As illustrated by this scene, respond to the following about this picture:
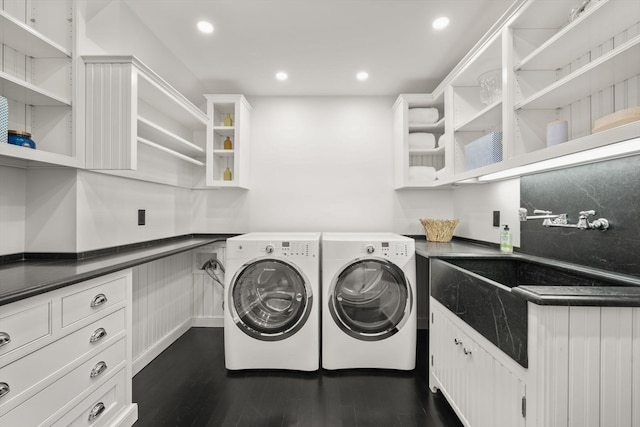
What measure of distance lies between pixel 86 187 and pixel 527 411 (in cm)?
238

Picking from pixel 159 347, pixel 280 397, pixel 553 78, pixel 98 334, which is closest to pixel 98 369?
pixel 98 334

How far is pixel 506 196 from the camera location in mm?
2178

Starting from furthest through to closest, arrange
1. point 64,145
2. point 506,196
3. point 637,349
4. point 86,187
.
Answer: point 506,196 < point 86,187 < point 64,145 < point 637,349

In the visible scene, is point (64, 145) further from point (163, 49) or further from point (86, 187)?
point (163, 49)

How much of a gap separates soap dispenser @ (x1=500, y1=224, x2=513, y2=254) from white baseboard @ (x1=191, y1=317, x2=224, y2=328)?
104 inches

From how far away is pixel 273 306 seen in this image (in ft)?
7.48

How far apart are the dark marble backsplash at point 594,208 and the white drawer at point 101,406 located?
8.23ft

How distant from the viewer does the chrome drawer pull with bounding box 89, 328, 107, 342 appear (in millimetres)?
1373

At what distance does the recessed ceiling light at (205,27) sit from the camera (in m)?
1.96

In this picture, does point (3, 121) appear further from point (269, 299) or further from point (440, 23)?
point (440, 23)

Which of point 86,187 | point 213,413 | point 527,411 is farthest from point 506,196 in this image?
point 86,187

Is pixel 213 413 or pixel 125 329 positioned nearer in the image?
pixel 125 329

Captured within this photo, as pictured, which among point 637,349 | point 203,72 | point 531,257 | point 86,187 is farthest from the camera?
point 203,72

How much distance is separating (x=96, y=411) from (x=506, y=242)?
2.60 metres
